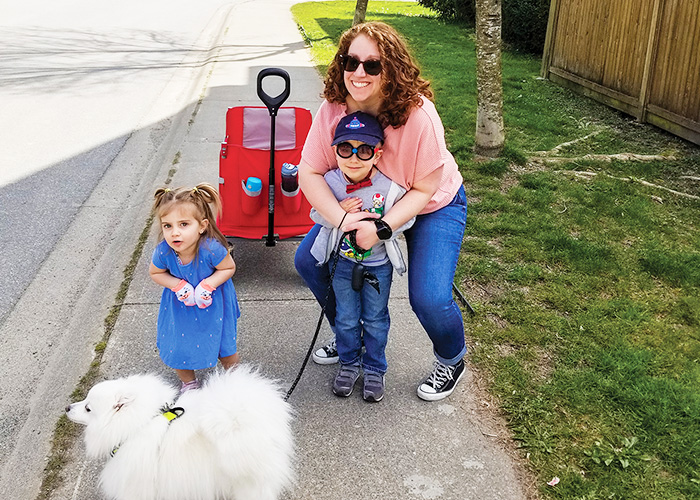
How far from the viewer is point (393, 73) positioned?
8.58 ft

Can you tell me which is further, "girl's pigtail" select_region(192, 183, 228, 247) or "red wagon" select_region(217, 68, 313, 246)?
"red wagon" select_region(217, 68, 313, 246)

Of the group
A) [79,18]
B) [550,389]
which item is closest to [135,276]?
[550,389]

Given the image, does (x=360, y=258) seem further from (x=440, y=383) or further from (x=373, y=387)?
(x=440, y=383)

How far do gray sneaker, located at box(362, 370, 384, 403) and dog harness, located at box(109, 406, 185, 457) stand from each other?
106 centimetres

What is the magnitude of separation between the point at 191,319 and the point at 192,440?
2.77ft

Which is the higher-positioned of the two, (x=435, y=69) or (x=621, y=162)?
(x=435, y=69)

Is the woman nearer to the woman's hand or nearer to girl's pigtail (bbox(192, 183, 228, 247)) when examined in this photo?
the woman's hand

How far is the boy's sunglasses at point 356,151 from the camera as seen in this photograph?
8.59ft

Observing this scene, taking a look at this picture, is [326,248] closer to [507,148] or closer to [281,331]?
[281,331]

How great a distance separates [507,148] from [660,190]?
153 centimetres

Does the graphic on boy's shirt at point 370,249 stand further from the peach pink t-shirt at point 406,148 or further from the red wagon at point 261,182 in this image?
the red wagon at point 261,182

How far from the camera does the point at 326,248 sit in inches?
115

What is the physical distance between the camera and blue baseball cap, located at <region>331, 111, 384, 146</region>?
2582 mm

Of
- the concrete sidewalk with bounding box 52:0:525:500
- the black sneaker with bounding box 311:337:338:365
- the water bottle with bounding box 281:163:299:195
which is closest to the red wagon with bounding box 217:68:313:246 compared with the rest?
the water bottle with bounding box 281:163:299:195
